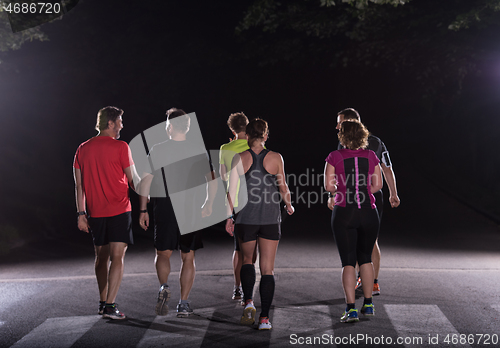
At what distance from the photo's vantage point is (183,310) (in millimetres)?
5477

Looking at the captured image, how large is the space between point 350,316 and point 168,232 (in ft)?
6.67

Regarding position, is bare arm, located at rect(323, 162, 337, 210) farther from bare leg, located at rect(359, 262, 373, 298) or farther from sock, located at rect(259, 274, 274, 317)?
sock, located at rect(259, 274, 274, 317)

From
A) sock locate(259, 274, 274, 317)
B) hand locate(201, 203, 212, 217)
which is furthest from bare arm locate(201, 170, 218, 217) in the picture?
sock locate(259, 274, 274, 317)

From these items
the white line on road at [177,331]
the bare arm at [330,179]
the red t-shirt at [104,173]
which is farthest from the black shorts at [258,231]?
the red t-shirt at [104,173]

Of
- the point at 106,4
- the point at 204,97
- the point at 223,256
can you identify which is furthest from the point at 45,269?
the point at 204,97

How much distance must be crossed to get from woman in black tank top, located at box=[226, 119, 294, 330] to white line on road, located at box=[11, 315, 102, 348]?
61.4 inches

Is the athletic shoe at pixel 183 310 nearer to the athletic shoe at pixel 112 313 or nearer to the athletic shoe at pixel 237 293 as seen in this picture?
the athletic shoe at pixel 112 313

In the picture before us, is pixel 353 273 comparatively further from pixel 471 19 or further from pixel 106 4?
pixel 106 4

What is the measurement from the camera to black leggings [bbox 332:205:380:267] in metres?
5.22

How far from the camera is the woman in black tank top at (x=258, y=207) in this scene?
507cm

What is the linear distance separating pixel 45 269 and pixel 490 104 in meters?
18.1

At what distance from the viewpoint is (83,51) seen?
64.6 feet

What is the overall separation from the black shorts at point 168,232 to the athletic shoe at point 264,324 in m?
1.16

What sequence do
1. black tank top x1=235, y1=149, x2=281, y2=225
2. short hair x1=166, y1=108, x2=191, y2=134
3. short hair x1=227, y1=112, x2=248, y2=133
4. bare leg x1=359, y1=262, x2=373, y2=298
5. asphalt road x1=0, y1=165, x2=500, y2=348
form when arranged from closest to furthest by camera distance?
asphalt road x1=0, y1=165, x2=500, y2=348
black tank top x1=235, y1=149, x2=281, y2=225
bare leg x1=359, y1=262, x2=373, y2=298
short hair x1=166, y1=108, x2=191, y2=134
short hair x1=227, y1=112, x2=248, y2=133
